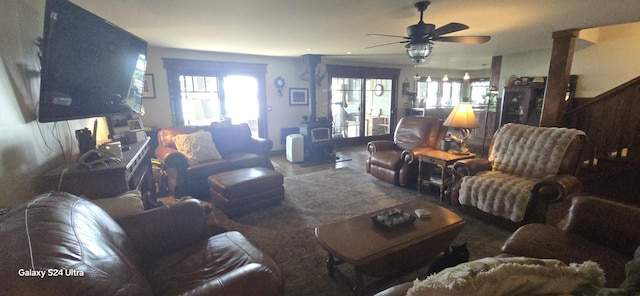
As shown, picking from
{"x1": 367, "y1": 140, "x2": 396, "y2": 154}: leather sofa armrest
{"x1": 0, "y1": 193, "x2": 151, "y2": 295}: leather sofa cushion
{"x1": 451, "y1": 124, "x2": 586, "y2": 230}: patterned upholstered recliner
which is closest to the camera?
{"x1": 0, "y1": 193, "x2": 151, "y2": 295}: leather sofa cushion

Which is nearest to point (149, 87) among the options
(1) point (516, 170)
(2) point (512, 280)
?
(2) point (512, 280)

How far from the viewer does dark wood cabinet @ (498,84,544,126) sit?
16.1 feet

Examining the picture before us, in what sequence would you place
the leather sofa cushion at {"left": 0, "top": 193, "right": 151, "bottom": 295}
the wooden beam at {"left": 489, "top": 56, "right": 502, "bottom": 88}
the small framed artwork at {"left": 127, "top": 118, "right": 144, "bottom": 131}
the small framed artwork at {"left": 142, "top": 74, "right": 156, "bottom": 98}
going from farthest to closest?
1. the wooden beam at {"left": 489, "top": 56, "right": 502, "bottom": 88}
2. the small framed artwork at {"left": 142, "top": 74, "right": 156, "bottom": 98}
3. the small framed artwork at {"left": 127, "top": 118, "right": 144, "bottom": 131}
4. the leather sofa cushion at {"left": 0, "top": 193, "right": 151, "bottom": 295}

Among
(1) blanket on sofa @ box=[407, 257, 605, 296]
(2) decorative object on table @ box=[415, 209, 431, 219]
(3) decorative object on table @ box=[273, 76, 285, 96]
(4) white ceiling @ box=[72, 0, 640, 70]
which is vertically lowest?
(2) decorative object on table @ box=[415, 209, 431, 219]

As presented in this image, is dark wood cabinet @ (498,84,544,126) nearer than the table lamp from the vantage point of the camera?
No

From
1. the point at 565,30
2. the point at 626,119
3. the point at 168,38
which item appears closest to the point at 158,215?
the point at 168,38

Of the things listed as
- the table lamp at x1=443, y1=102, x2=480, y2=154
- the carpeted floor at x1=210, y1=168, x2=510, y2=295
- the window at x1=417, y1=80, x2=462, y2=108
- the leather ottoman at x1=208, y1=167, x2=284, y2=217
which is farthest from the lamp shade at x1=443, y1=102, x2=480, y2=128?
→ the window at x1=417, y1=80, x2=462, y2=108

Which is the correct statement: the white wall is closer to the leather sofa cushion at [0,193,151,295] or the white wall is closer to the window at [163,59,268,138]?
the window at [163,59,268,138]

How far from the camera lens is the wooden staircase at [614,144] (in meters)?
3.28

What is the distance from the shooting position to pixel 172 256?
1.51 metres

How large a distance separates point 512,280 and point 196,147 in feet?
11.6

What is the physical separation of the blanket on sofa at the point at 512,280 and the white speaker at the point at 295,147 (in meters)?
4.48

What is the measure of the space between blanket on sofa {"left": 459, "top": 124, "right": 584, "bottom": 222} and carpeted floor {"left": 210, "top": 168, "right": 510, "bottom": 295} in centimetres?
27

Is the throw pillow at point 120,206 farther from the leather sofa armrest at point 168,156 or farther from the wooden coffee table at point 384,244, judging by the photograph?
the leather sofa armrest at point 168,156
